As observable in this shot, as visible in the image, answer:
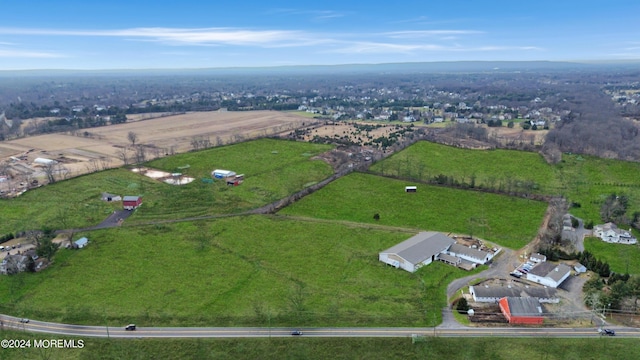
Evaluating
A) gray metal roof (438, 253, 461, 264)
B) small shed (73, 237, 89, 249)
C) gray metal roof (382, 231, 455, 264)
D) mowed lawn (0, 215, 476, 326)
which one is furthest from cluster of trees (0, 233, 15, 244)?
gray metal roof (438, 253, 461, 264)

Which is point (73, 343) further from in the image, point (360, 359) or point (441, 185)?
point (441, 185)

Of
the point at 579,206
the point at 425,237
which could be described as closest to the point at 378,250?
the point at 425,237

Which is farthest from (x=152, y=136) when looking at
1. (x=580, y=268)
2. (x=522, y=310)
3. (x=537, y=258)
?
(x=580, y=268)

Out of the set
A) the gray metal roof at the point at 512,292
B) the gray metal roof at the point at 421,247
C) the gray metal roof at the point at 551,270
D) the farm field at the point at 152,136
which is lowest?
the gray metal roof at the point at 512,292

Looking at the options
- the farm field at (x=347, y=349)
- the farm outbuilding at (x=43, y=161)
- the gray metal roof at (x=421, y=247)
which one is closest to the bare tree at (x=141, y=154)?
the farm outbuilding at (x=43, y=161)

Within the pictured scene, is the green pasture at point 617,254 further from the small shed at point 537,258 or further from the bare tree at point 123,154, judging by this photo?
the bare tree at point 123,154

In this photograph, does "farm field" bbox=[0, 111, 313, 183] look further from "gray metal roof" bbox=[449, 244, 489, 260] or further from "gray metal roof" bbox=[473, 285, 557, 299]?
"gray metal roof" bbox=[473, 285, 557, 299]

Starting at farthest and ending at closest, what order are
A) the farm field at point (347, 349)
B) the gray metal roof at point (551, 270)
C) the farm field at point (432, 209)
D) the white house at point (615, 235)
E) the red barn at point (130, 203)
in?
the red barn at point (130, 203)
the farm field at point (432, 209)
the white house at point (615, 235)
the gray metal roof at point (551, 270)
the farm field at point (347, 349)
